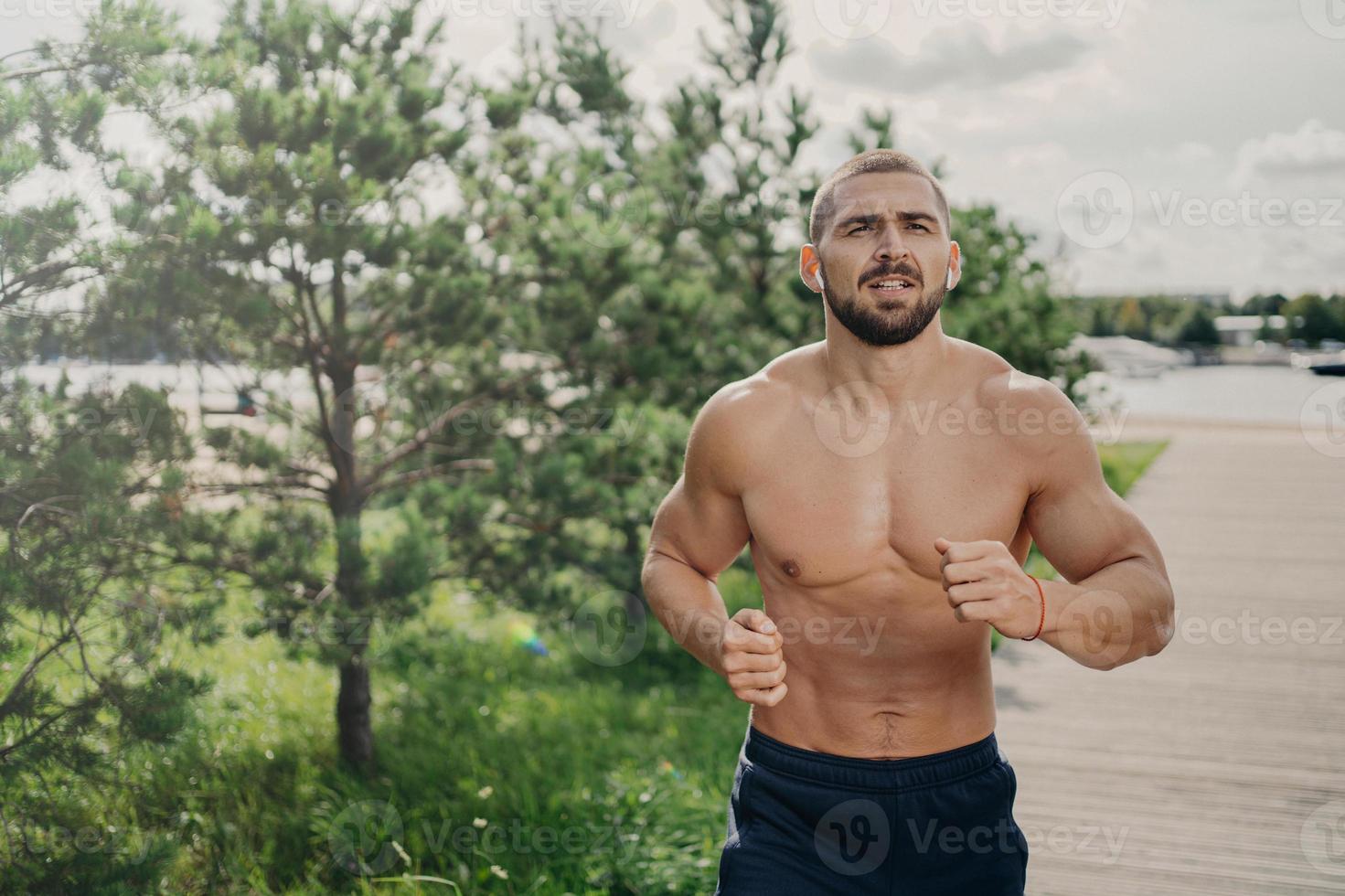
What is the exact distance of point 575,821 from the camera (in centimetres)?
413

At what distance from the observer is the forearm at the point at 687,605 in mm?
1952

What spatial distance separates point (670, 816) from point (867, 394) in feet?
7.97

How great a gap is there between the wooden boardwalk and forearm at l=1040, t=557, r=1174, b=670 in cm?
184

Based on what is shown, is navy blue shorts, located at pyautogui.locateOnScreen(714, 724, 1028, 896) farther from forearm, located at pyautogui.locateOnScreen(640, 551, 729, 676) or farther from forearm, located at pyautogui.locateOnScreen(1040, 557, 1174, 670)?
forearm, located at pyautogui.locateOnScreen(1040, 557, 1174, 670)

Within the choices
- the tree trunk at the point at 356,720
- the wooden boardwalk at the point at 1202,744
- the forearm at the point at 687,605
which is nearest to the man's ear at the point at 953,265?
the forearm at the point at 687,605

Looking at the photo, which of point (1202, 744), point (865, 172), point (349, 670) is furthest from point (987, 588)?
point (349, 670)

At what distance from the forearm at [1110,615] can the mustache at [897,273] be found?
0.57 metres

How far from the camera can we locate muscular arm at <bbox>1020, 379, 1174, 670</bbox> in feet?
5.48

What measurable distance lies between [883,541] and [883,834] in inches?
20.9

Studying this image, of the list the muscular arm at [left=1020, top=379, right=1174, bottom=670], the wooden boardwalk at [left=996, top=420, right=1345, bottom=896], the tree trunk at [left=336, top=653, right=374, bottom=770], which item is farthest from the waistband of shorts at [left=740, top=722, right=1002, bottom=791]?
the tree trunk at [left=336, top=653, right=374, bottom=770]

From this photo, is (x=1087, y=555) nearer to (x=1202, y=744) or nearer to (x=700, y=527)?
(x=700, y=527)

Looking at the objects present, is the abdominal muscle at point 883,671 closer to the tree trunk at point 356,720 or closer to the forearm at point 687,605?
the forearm at point 687,605

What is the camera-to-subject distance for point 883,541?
1.98 metres

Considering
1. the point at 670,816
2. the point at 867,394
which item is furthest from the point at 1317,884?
the point at 867,394
